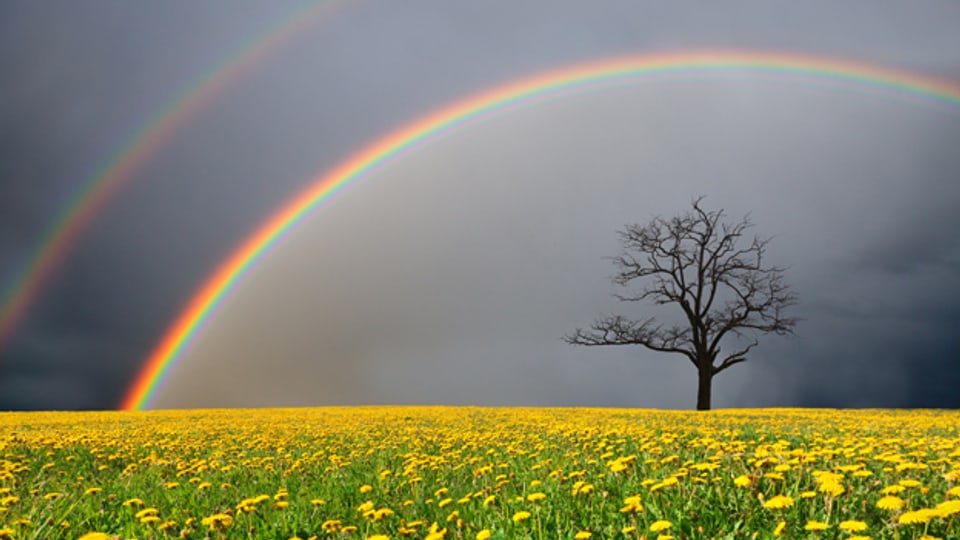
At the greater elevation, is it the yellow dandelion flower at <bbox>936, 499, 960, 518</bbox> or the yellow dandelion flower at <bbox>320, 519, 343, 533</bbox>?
the yellow dandelion flower at <bbox>936, 499, 960, 518</bbox>

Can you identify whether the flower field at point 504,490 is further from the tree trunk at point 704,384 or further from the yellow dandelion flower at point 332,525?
the tree trunk at point 704,384

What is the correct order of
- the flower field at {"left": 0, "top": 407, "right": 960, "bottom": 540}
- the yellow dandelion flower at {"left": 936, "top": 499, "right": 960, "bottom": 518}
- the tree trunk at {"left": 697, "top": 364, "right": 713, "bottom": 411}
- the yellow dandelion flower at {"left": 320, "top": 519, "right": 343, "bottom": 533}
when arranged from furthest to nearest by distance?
the tree trunk at {"left": 697, "top": 364, "right": 713, "bottom": 411}, the yellow dandelion flower at {"left": 320, "top": 519, "right": 343, "bottom": 533}, the flower field at {"left": 0, "top": 407, "right": 960, "bottom": 540}, the yellow dandelion flower at {"left": 936, "top": 499, "right": 960, "bottom": 518}

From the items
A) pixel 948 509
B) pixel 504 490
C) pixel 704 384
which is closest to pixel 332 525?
pixel 504 490

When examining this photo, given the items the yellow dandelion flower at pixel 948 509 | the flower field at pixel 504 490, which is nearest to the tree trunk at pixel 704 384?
the flower field at pixel 504 490

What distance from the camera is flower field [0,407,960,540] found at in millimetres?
3861

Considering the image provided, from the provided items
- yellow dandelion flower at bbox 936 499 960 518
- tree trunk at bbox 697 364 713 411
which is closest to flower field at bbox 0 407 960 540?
yellow dandelion flower at bbox 936 499 960 518

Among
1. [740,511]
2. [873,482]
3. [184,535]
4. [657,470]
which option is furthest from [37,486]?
[873,482]

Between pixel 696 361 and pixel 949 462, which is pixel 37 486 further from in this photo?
pixel 696 361

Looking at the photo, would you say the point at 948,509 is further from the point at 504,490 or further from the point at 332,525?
the point at 332,525

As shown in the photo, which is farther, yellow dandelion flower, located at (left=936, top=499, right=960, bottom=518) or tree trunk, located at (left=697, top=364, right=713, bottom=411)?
tree trunk, located at (left=697, top=364, right=713, bottom=411)

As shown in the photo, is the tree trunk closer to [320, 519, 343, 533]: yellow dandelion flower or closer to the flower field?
the flower field

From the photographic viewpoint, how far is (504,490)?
535 centimetres

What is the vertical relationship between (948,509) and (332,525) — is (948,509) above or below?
above

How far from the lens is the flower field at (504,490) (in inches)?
152
